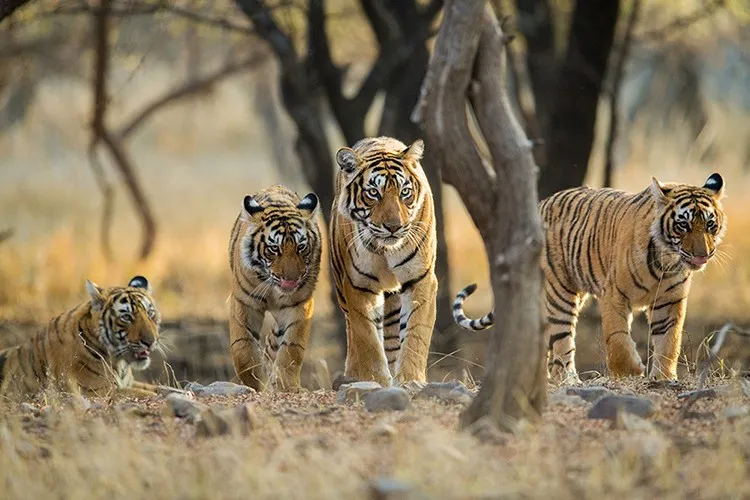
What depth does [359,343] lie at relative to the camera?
6664mm

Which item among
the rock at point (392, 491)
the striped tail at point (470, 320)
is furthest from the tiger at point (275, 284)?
the rock at point (392, 491)

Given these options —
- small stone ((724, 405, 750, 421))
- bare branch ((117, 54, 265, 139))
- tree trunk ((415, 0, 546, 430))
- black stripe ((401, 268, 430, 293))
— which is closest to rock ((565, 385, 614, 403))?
small stone ((724, 405, 750, 421))

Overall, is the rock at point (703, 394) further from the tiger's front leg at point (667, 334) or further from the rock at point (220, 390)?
the rock at point (220, 390)

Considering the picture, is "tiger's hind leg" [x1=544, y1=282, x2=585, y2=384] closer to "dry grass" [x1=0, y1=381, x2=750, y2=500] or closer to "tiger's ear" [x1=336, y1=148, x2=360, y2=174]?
"tiger's ear" [x1=336, y1=148, x2=360, y2=174]

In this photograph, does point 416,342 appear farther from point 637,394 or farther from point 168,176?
point 168,176

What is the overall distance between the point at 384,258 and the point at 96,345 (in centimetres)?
184

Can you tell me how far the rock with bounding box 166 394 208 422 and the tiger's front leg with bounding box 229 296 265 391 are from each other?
5.36 feet

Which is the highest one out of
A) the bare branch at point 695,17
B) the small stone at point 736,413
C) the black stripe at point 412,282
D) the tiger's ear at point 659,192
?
the bare branch at point 695,17

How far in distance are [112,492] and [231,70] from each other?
10.2 metres

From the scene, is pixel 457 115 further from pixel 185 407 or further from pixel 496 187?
pixel 185 407

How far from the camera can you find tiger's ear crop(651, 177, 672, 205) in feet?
21.8

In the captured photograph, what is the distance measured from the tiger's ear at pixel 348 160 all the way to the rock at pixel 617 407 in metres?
2.22

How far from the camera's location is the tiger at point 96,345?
23.4 ft

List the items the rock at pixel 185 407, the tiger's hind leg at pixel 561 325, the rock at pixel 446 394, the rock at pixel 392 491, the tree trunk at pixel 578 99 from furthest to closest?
the tree trunk at pixel 578 99
the tiger's hind leg at pixel 561 325
the rock at pixel 446 394
the rock at pixel 185 407
the rock at pixel 392 491
